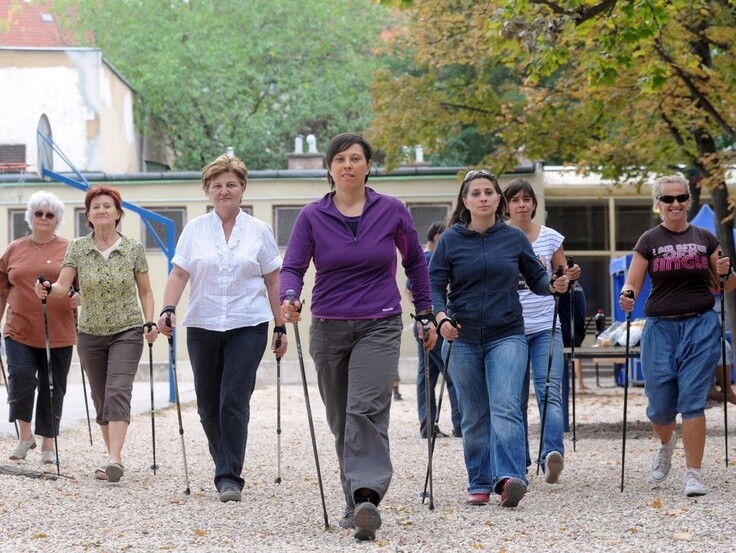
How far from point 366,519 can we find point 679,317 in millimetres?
2649

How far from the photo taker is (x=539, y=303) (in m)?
8.73

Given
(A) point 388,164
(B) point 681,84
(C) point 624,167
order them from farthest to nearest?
1. (A) point 388,164
2. (C) point 624,167
3. (B) point 681,84

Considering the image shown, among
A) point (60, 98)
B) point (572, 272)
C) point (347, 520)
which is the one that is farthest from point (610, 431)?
point (60, 98)

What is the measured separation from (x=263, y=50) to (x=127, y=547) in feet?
133

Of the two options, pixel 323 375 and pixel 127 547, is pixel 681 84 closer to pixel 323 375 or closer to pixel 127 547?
pixel 323 375

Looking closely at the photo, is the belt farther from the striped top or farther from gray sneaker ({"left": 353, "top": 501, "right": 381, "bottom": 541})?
gray sneaker ({"left": 353, "top": 501, "right": 381, "bottom": 541})

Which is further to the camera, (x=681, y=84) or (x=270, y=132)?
(x=270, y=132)

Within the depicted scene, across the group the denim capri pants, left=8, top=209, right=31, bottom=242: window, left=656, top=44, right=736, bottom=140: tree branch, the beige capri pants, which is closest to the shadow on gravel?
left=656, top=44, right=736, bottom=140: tree branch

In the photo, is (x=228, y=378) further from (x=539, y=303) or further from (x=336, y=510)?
(x=539, y=303)

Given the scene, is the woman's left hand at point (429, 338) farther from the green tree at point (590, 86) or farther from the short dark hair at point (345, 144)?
the green tree at point (590, 86)

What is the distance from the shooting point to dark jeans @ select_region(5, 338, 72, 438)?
10.3m

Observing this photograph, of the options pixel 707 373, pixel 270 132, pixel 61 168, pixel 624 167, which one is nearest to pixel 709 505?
pixel 707 373

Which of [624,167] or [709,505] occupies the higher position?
[624,167]

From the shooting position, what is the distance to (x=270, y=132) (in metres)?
45.6
